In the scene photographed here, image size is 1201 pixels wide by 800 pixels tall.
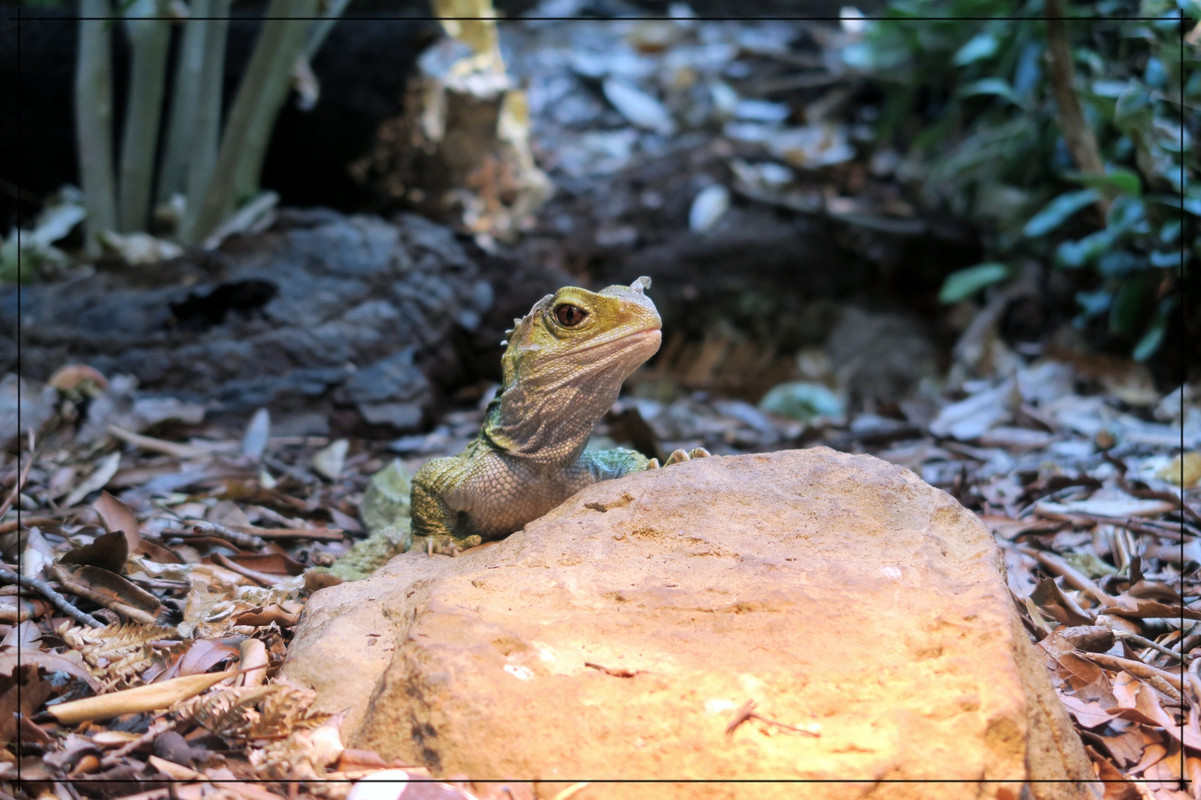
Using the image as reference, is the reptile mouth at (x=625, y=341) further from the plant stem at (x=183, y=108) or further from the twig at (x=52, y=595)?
the plant stem at (x=183, y=108)

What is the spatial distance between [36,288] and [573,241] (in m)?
4.56

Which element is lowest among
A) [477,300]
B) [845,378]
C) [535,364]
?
[845,378]

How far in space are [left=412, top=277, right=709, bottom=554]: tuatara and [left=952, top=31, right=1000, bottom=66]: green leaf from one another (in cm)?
616

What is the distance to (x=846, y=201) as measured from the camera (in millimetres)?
9445

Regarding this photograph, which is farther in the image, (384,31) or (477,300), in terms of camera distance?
(384,31)

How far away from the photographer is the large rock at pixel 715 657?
7.64ft

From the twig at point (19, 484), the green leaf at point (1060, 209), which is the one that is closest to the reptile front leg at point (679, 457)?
the twig at point (19, 484)

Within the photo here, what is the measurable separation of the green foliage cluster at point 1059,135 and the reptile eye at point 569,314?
3.87 meters

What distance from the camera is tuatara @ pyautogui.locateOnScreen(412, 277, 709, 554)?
3.44 metres

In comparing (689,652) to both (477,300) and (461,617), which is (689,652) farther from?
(477,300)

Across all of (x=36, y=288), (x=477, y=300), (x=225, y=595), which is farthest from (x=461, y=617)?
(x=36, y=288)

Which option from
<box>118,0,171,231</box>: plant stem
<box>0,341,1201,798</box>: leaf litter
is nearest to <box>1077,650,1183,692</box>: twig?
<box>0,341,1201,798</box>: leaf litter

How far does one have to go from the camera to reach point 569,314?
349cm

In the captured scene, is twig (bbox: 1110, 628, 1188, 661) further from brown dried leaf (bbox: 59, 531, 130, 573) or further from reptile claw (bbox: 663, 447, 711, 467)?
brown dried leaf (bbox: 59, 531, 130, 573)
